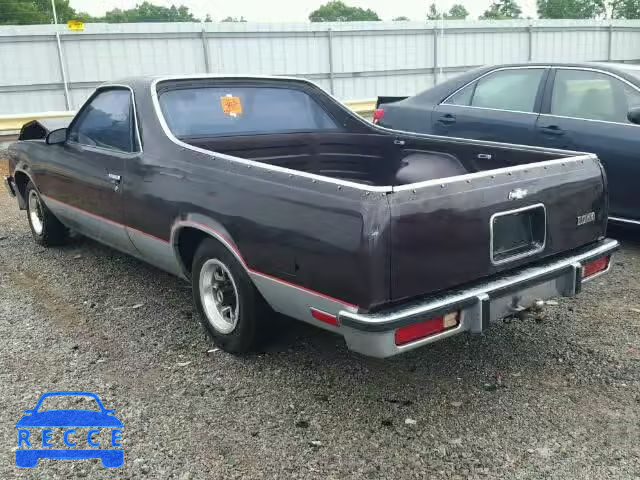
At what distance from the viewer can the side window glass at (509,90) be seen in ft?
20.6

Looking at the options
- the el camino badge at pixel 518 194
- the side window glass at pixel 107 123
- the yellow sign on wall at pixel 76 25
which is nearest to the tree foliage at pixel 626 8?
the yellow sign on wall at pixel 76 25

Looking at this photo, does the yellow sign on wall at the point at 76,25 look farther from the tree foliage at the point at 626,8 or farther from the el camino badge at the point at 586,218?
the tree foliage at the point at 626,8

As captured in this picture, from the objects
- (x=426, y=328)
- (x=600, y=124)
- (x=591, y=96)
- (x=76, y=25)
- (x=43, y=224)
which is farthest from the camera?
(x=76, y=25)

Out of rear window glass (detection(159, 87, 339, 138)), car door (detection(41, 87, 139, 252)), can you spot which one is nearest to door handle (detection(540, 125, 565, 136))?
rear window glass (detection(159, 87, 339, 138))

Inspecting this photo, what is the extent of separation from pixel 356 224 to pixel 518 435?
4.01 ft

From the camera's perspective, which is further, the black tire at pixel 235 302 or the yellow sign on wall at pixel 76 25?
the yellow sign on wall at pixel 76 25

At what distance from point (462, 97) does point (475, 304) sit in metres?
4.22

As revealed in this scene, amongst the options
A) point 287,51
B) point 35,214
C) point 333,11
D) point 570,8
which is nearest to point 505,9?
point 570,8

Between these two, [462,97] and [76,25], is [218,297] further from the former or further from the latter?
[76,25]

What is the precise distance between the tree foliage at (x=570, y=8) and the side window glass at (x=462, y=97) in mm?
59260

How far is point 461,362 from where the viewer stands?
3752 millimetres

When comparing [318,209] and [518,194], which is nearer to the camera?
[318,209]

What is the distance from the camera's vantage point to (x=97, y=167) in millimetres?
4719

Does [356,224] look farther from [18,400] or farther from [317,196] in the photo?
[18,400]
